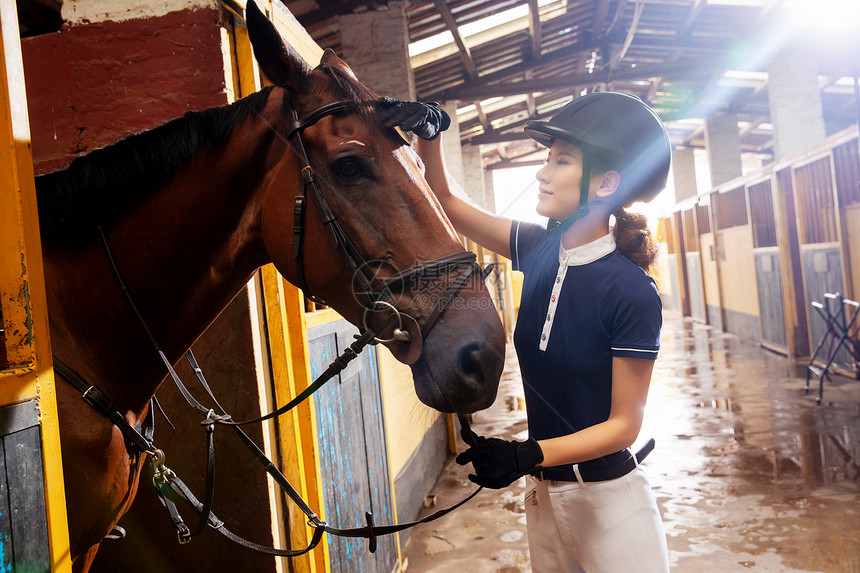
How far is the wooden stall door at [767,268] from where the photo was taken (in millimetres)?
8195

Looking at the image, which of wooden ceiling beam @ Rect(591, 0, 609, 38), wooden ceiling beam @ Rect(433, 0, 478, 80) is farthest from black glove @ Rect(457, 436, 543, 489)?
wooden ceiling beam @ Rect(591, 0, 609, 38)

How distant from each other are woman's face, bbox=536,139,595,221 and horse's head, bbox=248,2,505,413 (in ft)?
0.90

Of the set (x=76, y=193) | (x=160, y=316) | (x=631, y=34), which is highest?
(x=631, y=34)

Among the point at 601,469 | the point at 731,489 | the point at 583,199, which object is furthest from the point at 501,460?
the point at 731,489

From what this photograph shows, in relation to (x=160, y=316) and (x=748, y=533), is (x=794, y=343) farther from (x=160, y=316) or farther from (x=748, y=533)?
(x=160, y=316)

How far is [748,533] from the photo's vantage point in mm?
3143

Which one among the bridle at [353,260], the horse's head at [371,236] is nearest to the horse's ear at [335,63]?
the horse's head at [371,236]

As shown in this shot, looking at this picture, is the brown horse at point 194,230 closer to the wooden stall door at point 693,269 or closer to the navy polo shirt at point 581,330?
the navy polo shirt at point 581,330

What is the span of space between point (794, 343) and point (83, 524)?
883cm

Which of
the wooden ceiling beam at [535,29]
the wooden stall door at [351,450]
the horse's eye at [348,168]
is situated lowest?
the wooden stall door at [351,450]

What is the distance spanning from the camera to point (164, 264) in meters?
1.35

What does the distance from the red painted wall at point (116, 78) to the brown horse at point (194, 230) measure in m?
0.50

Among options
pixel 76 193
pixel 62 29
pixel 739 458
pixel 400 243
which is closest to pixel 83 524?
pixel 76 193

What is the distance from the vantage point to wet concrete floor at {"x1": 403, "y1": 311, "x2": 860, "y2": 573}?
9.74 ft
